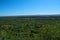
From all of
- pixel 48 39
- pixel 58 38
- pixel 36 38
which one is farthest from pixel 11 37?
pixel 58 38

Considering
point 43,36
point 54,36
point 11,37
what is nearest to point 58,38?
point 54,36

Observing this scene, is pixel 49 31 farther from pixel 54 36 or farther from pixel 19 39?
pixel 19 39

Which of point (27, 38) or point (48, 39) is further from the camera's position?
point (27, 38)

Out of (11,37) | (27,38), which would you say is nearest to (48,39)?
(27,38)

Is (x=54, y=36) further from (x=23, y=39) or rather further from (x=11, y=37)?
(x=11, y=37)

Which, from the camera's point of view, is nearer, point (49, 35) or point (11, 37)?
point (49, 35)

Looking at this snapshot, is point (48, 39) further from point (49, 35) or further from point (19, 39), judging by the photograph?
point (19, 39)
